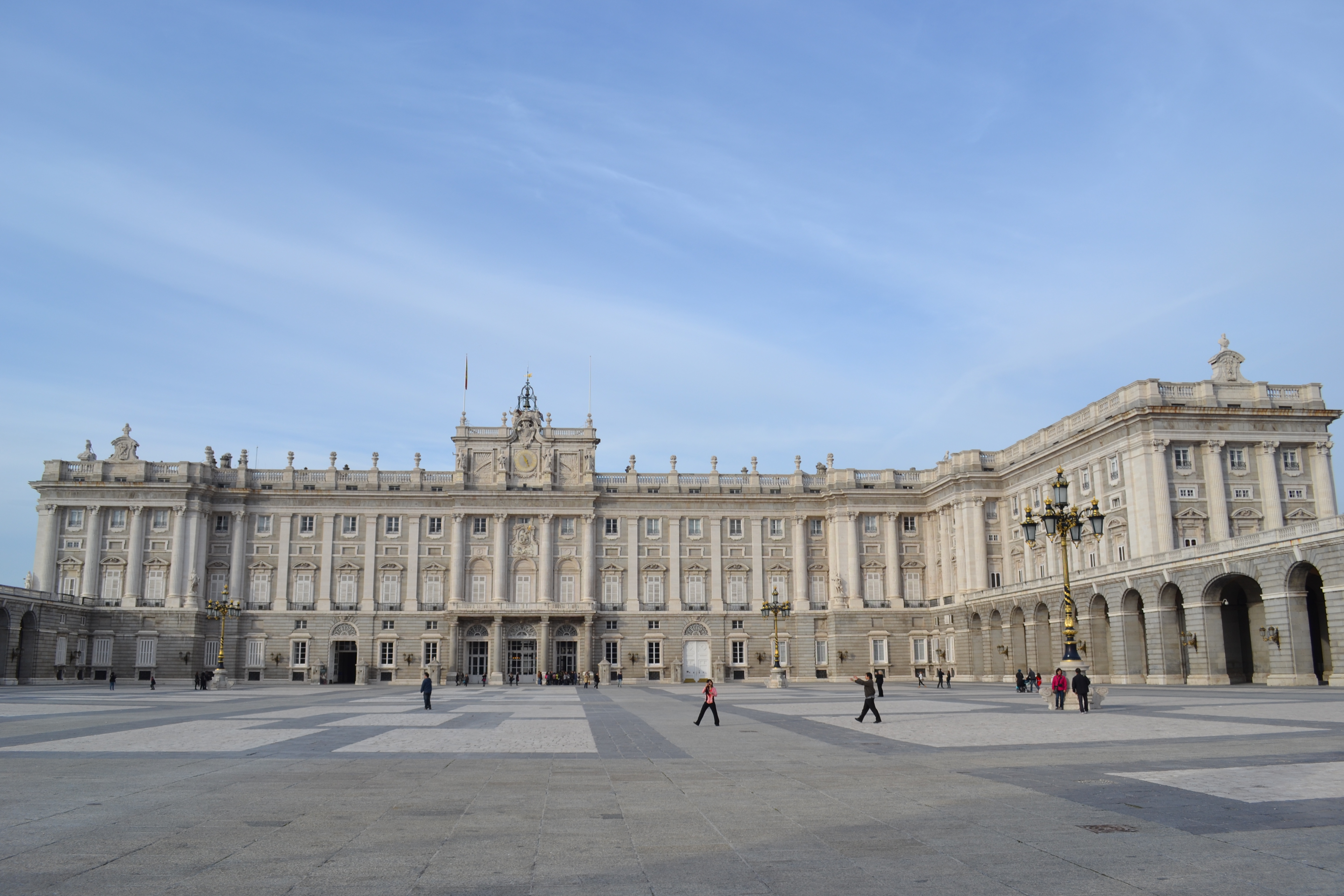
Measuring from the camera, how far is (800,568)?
85.6m

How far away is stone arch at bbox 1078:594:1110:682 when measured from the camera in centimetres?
5712

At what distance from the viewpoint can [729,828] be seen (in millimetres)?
11641

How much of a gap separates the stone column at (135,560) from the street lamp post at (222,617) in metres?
5.12

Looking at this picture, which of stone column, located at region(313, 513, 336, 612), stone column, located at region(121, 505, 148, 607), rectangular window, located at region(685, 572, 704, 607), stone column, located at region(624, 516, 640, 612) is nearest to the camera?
stone column, located at region(121, 505, 148, 607)

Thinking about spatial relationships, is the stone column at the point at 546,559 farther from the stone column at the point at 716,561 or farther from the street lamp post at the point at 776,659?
the street lamp post at the point at 776,659

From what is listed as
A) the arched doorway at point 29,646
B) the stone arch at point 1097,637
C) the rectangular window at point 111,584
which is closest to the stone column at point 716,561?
the stone arch at point 1097,637

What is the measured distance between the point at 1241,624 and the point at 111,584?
257 ft

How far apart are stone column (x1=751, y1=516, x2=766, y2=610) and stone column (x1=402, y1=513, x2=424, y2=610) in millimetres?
27500

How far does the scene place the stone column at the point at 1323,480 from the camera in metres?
58.3

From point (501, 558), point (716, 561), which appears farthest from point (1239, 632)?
point (501, 558)

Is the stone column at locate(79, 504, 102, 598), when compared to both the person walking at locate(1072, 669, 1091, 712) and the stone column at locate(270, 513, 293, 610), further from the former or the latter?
the person walking at locate(1072, 669, 1091, 712)

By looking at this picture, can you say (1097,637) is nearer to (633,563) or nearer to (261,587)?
(633,563)

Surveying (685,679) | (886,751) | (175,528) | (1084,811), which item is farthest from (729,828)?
(175,528)

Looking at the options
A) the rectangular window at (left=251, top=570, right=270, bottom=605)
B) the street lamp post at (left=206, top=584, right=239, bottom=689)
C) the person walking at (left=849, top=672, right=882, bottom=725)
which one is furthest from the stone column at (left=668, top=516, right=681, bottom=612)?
the person walking at (left=849, top=672, right=882, bottom=725)
